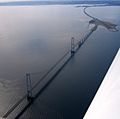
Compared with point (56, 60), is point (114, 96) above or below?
above

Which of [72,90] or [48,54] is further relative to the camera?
[48,54]

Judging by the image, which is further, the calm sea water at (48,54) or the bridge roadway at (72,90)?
the calm sea water at (48,54)

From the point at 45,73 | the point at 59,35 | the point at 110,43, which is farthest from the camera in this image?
the point at 59,35

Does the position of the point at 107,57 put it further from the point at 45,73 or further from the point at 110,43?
the point at 45,73

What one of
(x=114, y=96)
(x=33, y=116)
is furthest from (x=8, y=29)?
(x=114, y=96)

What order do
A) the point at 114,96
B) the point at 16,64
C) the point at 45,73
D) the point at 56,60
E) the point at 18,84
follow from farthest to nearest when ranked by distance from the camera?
the point at 56,60, the point at 16,64, the point at 45,73, the point at 18,84, the point at 114,96

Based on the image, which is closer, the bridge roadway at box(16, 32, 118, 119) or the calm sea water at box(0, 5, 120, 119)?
the bridge roadway at box(16, 32, 118, 119)

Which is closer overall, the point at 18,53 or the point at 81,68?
the point at 81,68

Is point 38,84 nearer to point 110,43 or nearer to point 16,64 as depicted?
point 16,64
